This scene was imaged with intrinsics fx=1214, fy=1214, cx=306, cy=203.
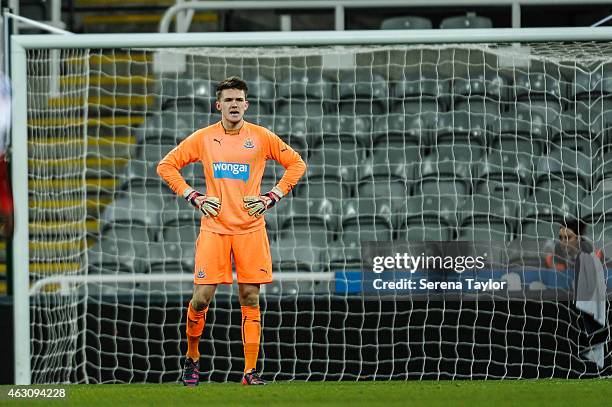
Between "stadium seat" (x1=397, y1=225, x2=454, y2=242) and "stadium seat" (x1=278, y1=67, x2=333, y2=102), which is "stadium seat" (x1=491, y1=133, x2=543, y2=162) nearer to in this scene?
"stadium seat" (x1=397, y1=225, x2=454, y2=242)

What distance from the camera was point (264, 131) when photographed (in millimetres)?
5859

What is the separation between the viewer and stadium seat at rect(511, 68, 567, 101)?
7.49 meters

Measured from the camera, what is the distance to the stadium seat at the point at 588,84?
7.36 metres

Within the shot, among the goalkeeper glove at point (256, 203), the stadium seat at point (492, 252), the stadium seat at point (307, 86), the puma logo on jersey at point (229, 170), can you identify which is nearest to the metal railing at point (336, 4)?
the stadium seat at point (307, 86)

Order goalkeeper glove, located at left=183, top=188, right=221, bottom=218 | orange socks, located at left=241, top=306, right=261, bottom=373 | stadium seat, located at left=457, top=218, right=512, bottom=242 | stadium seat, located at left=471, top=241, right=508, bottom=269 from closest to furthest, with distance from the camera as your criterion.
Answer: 1. goalkeeper glove, located at left=183, top=188, right=221, bottom=218
2. orange socks, located at left=241, top=306, right=261, bottom=373
3. stadium seat, located at left=471, top=241, right=508, bottom=269
4. stadium seat, located at left=457, top=218, right=512, bottom=242

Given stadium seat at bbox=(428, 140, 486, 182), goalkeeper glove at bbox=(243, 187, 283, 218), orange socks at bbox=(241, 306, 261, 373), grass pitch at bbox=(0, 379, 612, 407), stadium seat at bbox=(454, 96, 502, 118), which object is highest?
stadium seat at bbox=(454, 96, 502, 118)

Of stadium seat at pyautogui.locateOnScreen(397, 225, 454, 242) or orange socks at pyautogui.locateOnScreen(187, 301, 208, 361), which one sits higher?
stadium seat at pyautogui.locateOnScreen(397, 225, 454, 242)

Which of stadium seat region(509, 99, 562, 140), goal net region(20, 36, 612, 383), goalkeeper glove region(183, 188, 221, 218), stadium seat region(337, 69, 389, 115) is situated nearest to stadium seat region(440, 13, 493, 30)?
goal net region(20, 36, 612, 383)

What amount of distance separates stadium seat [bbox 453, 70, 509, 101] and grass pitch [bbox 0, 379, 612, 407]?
7.29ft

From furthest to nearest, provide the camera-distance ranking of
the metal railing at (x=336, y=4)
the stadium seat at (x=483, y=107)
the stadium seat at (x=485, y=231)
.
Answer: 1. the metal railing at (x=336, y=4)
2. the stadium seat at (x=483, y=107)
3. the stadium seat at (x=485, y=231)

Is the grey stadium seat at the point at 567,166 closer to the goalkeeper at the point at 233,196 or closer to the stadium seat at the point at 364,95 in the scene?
the stadium seat at the point at 364,95

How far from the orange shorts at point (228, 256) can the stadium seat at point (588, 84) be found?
8.16 feet

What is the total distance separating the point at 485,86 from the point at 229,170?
277 cm

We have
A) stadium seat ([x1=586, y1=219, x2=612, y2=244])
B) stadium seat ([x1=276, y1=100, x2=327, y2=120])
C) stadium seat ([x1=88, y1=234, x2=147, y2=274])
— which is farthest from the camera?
stadium seat ([x1=276, y1=100, x2=327, y2=120])
